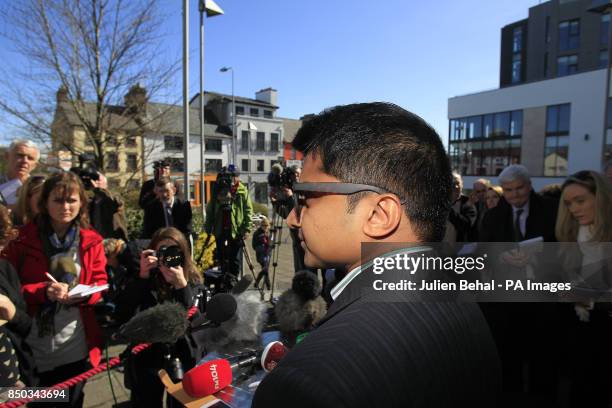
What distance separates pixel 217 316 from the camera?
2402mm

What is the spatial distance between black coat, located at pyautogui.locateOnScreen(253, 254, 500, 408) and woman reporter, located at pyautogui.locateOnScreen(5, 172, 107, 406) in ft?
8.66

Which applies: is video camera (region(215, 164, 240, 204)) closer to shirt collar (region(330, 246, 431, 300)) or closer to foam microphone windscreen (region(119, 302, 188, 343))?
foam microphone windscreen (region(119, 302, 188, 343))

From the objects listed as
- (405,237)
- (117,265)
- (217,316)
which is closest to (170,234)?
(217,316)

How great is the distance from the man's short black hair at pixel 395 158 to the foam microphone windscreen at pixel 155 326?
1.63 metres

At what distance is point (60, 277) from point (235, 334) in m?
1.45

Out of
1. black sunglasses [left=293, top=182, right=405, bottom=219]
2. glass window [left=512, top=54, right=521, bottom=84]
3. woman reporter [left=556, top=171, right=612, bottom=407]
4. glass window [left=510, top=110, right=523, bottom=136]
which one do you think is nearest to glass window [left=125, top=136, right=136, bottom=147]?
woman reporter [left=556, top=171, right=612, bottom=407]

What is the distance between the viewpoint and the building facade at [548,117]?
29219mm

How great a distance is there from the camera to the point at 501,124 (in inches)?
1389

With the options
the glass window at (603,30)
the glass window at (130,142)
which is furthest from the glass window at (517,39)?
the glass window at (130,142)

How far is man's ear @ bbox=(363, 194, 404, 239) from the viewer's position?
3.43 ft

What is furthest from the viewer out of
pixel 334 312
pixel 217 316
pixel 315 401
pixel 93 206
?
pixel 93 206

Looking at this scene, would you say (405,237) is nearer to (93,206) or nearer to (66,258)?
(66,258)

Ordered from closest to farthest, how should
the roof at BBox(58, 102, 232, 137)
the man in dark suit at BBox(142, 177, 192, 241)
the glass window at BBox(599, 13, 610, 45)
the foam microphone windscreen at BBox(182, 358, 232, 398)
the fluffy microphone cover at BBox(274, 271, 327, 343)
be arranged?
the foam microphone windscreen at BBox(182, 358, 232, 398) → the fluffy microphone cover at BBox(274, 271, 327, 343) → the man in dark suit at BBox(142, 177, 192, 241) → the roof at BBox(58, 102, 232, 137) → the glass window at BBox(599, 13, 610, 45)

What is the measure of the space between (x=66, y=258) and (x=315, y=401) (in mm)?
2949
